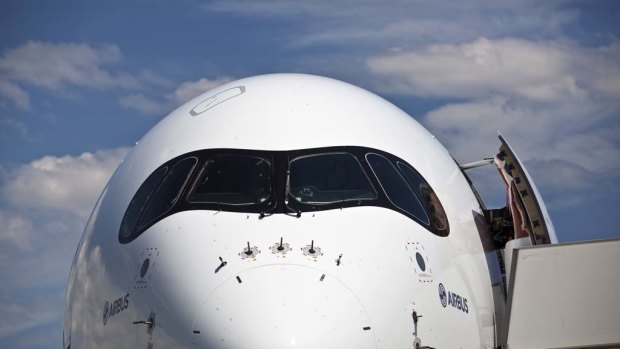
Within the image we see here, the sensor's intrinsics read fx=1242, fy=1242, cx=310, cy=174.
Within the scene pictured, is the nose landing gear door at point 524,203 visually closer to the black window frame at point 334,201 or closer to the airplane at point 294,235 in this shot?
the airplane at point 294,235

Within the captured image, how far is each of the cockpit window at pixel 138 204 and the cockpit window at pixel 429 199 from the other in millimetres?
2900

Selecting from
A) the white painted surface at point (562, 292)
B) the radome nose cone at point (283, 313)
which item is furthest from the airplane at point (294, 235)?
the white painted surface at point (562, 292)

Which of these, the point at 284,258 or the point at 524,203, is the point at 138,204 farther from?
the point at 524,203

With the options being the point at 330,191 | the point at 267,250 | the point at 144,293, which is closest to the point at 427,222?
the point at 330,191

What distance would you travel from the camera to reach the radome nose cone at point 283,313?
1199cm

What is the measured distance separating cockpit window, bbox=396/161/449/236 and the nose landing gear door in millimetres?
2068

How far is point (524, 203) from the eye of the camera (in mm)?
17141

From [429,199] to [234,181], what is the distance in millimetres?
2412

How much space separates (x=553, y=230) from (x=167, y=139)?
594 cm

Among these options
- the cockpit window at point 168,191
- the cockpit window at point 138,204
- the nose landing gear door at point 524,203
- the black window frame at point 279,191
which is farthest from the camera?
the nose landing gear door at point 524,203

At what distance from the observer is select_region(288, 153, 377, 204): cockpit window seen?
13.9m

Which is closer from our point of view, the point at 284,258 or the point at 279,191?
the point at 284,258

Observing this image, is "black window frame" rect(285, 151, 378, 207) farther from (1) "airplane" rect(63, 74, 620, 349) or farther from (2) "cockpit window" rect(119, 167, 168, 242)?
(2) "cockpit window" rect(119, 167, 168, 242)

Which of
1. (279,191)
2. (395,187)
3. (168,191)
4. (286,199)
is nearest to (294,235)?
(286,199)
